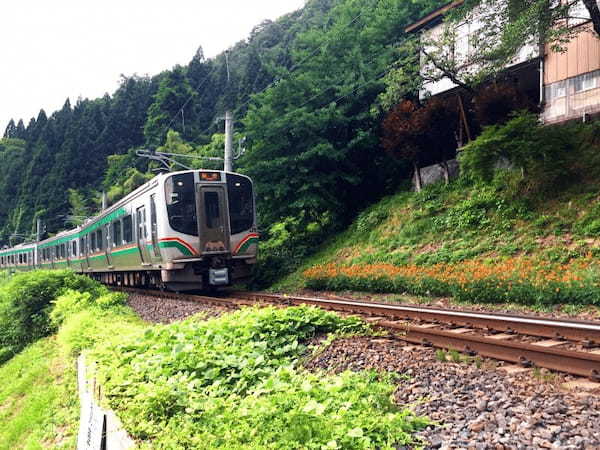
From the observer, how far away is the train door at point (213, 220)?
1245 cm

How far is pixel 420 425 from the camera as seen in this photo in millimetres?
3285

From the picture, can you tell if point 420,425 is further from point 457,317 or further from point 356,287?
point 356,287

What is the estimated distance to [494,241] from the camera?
12516 millimetres

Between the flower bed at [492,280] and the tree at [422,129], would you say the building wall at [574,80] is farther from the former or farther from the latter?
the flower bed at [492,280]

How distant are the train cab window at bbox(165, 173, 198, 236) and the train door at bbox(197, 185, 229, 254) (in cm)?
18

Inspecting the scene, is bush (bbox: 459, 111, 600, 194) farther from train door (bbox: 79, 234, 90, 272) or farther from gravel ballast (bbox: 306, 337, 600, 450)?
train door (bbox: 79, 234, 90, 272)

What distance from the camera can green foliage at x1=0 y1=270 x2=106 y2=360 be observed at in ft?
38.7

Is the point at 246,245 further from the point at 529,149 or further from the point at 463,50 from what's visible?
the point at 463,50

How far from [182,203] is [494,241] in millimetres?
7934

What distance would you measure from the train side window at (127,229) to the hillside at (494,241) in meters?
5.00

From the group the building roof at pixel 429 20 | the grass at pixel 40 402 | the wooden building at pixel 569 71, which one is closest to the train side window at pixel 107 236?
the grass at pixel 40 402

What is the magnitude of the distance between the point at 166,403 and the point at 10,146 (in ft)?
308

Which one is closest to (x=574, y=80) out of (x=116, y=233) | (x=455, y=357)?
(x=455, y=357)

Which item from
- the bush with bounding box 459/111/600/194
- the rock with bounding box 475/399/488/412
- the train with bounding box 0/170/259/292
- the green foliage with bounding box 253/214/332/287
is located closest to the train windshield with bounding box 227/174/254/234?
the train with bounding box 0/170/259/292
